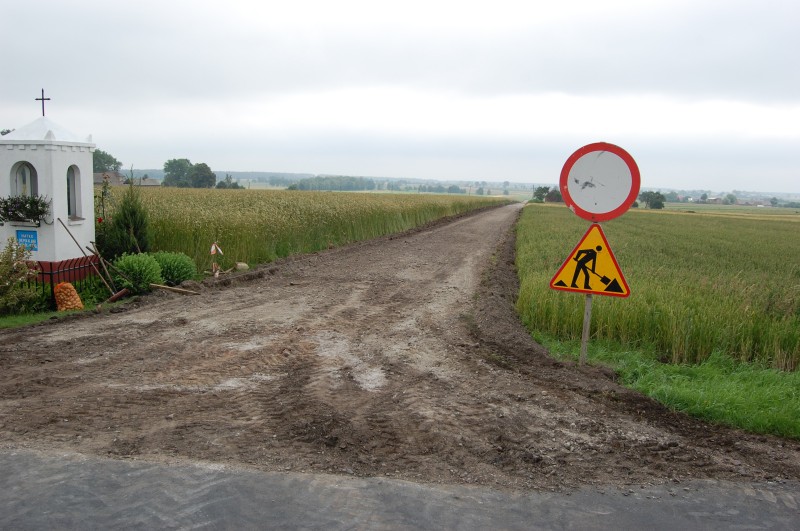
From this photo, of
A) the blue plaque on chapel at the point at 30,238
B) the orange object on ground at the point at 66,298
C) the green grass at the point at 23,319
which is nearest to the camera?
the green grass at the point at 23,319

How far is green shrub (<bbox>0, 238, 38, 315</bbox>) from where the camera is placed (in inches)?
403

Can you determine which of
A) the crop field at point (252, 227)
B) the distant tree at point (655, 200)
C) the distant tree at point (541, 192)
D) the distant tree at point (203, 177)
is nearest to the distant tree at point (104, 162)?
the distant tree at point (203, 177)

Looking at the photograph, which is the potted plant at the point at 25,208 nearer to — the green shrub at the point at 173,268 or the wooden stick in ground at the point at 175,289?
the wooden stick in ground at the point at 175,289

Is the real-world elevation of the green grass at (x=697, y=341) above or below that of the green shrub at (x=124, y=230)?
below

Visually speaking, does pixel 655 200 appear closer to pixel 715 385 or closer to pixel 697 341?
pixel 697 341

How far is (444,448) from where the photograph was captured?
5.17 metres

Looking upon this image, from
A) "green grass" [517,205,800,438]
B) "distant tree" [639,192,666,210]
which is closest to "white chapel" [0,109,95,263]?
"green grass" [517,205,800,438]

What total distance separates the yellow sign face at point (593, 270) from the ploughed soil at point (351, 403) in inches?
38.6

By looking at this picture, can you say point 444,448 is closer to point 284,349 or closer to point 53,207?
point 284,349

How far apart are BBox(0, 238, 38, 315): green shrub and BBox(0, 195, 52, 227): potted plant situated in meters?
0.62

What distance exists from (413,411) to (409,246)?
17.1 meters

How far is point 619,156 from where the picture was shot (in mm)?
7180

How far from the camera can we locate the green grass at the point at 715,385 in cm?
605

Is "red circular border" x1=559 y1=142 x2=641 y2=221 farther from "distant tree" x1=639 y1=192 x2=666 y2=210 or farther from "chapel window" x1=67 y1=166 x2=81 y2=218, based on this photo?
"distant tree" x1=639 y1=192 x2=666 y2=210
